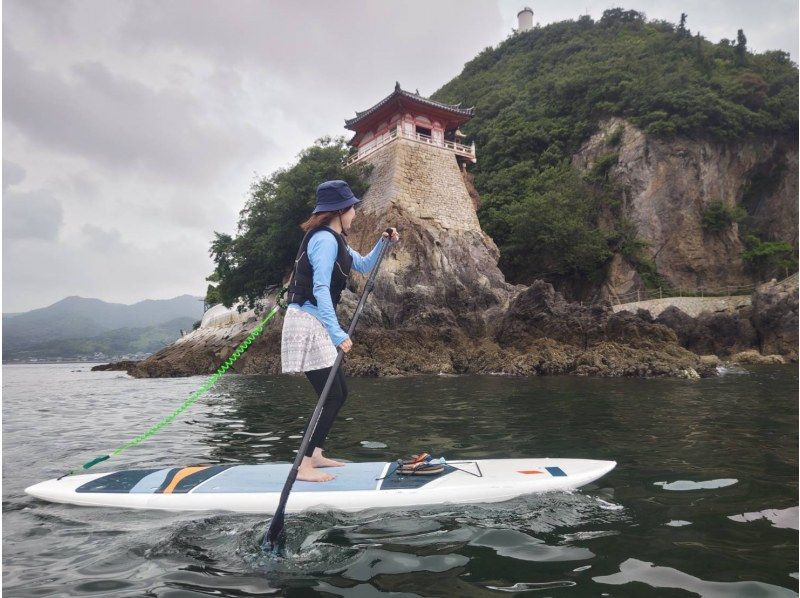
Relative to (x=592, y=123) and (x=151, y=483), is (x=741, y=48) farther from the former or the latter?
(x=151, y=483)

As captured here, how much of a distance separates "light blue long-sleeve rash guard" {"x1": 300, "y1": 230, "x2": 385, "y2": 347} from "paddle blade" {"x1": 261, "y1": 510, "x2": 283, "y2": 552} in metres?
1.45

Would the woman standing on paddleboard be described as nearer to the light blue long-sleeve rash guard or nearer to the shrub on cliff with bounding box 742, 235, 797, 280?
the light blue long-sleeve rash guard

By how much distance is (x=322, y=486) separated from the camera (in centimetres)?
398

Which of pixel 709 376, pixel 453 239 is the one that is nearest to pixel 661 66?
pixel 453 239

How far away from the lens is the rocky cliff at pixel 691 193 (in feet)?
109

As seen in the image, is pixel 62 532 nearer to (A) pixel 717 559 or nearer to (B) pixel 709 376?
(A) pixel 717 559

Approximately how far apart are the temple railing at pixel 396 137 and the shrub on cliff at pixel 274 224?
1.93 meters

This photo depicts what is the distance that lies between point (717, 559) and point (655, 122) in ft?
126

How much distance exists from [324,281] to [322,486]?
1736 millimetres

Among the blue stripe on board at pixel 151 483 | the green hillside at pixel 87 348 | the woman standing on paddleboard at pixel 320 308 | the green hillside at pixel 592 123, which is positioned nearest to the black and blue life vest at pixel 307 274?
the woman standing on paddleboard at pixel 320 308

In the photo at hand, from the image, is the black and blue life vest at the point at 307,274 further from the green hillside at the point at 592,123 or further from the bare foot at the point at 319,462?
the green hillside at the point at 592,123

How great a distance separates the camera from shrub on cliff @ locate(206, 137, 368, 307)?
30.5 metres

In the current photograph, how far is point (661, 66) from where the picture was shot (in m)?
38.2

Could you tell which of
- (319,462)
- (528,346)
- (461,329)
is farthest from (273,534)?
(461,329)
